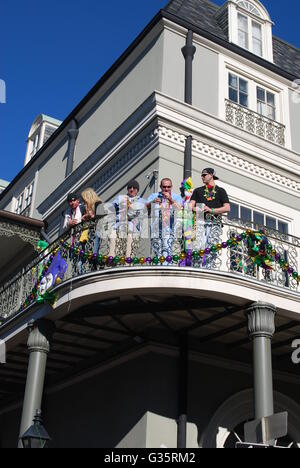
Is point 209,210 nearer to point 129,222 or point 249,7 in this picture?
point 129,222

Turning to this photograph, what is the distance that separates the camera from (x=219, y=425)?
12273mm

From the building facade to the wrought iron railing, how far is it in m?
0.06

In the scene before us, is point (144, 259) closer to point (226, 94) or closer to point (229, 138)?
point (229, 138)

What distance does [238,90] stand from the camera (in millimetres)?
14703

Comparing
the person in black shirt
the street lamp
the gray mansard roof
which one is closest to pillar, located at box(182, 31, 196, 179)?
the gray mansard roof

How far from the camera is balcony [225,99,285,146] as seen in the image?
1420 centimetres

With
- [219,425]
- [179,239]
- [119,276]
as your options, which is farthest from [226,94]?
[219,425]

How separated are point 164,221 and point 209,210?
2.54 ft

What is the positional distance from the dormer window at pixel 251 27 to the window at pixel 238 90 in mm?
1101

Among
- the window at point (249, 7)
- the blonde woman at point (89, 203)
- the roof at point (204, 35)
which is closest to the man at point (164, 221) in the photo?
the blonde woman at point (89, 203)

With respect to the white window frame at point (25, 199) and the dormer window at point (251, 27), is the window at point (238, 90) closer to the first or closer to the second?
Answer: the dormer window at point (251, 27)

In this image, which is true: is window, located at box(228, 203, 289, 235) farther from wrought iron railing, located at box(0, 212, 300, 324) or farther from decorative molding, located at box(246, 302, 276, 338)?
decorative molding, located at box(246, 302, 276, 338)

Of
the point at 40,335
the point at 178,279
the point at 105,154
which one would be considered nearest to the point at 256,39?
the point at 105,154
